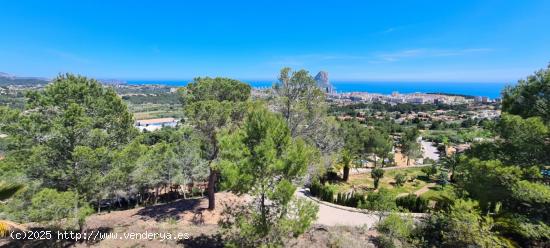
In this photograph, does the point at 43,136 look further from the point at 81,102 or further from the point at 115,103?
the point at 115,103

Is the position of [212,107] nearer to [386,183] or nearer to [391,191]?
[391,191]

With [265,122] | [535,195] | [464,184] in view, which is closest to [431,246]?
[464,184]

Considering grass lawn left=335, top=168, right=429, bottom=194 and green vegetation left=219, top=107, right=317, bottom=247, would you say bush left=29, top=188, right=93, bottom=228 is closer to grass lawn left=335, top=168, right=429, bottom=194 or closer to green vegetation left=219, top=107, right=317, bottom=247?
green vegetation left=219, top=107, right=317, bottom=247

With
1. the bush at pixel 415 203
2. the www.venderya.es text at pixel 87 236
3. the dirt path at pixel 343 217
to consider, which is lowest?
the dirt path at pixel 343 217

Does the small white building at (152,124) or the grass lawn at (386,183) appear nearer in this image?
the grass lawn at (386,183)

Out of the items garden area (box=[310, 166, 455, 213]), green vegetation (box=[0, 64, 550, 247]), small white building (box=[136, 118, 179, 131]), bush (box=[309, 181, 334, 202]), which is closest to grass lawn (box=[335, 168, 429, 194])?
garden area (box=[310, 166, 455, 213])

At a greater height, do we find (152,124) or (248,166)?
(248,166)

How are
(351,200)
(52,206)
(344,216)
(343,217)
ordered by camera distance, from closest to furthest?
(52,206) → (343,217) → (344,216) → (351,200)

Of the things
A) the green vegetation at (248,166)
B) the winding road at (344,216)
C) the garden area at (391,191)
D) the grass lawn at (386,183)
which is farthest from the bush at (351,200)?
the grass lawn at (386,183)

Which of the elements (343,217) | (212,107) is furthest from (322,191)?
(212,107)

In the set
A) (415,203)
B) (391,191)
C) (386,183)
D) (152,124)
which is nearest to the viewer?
(391,191)

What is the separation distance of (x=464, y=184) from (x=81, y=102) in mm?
15279

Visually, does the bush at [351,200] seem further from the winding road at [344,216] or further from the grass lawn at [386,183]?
the grass lawn at [386,183]

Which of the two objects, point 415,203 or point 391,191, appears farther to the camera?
point 415,203
